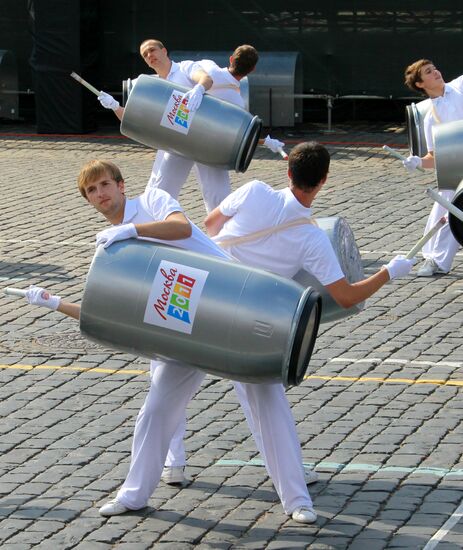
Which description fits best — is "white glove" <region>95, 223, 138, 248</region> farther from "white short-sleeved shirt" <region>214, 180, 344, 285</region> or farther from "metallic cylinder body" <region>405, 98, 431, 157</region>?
"metallic cylinder body" <region>405, 98, 431, 157</region>

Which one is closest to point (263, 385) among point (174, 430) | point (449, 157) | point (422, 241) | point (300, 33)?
point (174, 430)

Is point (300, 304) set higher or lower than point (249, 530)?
higher

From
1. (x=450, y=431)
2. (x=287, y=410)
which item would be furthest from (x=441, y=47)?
(x=287, y=410)

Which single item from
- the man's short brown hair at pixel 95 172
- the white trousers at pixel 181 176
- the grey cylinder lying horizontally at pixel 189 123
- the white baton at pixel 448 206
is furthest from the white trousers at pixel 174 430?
the white trousers at pixel 181 176

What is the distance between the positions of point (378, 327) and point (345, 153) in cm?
799

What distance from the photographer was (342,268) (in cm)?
692

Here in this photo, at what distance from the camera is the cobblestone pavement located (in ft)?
20.7

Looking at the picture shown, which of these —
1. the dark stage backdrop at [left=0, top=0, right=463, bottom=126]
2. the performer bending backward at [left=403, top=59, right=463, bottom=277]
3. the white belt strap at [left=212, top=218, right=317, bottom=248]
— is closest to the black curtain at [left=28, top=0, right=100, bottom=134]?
the dark stage backdrop at [left=0, top=0, right=463, bottom=126]

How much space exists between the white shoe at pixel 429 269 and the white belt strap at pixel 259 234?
500 cm

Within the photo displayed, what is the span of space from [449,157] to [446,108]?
1958 millimetres

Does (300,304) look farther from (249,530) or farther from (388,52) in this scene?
(388,52)

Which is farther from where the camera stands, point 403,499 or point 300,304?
point 403,499

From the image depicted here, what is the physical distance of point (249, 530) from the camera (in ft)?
20.7

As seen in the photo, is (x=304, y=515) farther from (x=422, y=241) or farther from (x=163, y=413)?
(x=422, y=241)
